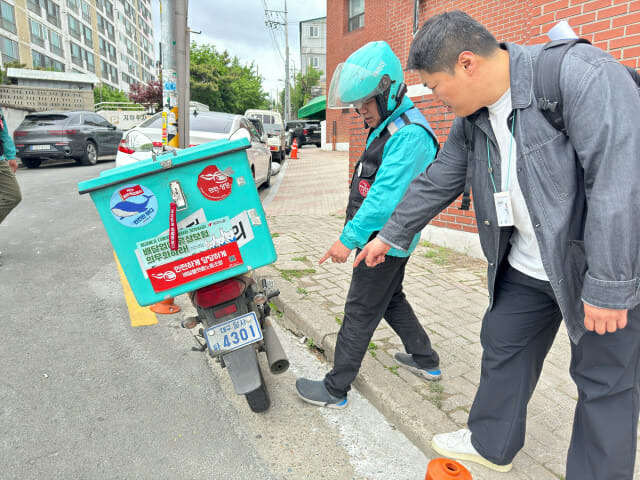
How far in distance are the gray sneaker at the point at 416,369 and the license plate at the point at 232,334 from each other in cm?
106

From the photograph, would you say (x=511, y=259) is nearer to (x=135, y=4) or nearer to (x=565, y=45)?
(x=565, y=45)

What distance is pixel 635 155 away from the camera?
1.31m

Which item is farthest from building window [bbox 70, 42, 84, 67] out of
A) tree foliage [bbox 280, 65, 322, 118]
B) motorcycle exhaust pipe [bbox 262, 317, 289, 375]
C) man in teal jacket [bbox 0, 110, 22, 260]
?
motorcycle exhaust pipe [bbox 262, 317, 289, 375]

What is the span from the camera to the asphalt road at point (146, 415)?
2193 millimetres

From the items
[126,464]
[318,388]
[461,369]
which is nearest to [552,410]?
[461,369]

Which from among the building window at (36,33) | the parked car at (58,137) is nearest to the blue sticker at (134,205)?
the parked car at (58,137)

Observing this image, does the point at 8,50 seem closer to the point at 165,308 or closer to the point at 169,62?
the point at 169,62

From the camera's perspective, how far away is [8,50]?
35.6 metres

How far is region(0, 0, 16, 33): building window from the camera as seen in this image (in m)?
34.3

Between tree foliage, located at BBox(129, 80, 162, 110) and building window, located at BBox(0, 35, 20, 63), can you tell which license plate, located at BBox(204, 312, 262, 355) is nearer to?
tree foliage, located at BBox(129, 80, 162, 110)

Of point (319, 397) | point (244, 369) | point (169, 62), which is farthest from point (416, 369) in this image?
point (169, 62)

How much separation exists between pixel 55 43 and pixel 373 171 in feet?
174

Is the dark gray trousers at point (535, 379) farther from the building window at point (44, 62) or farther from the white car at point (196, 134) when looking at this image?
the building window at point (44, 62)

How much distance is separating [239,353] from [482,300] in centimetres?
252
